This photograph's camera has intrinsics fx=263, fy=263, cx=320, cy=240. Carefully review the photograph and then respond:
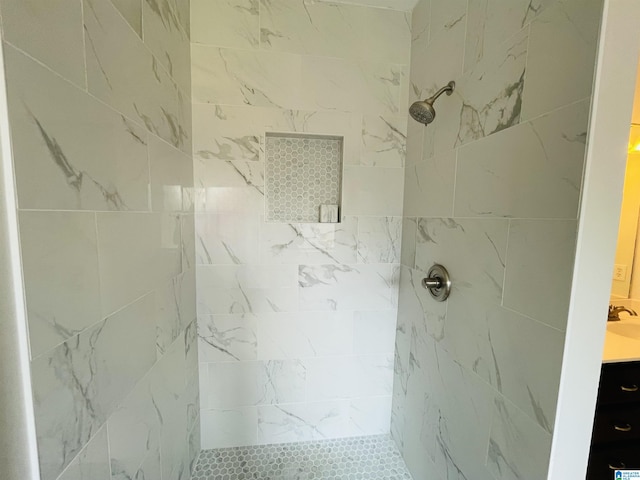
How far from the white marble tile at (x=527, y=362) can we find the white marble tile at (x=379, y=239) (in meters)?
0.67

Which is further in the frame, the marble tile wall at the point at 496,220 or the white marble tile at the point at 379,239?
the white marble tile at the point at 379,239

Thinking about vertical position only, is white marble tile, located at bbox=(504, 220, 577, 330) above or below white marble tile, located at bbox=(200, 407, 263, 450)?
above

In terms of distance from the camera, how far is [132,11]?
2.49 ft

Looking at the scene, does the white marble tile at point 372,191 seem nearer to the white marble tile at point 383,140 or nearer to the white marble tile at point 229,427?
the white marble tile at point 383,140

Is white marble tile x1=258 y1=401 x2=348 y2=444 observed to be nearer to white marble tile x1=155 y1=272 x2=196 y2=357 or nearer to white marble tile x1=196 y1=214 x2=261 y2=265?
white marble tile x1=155 y1=272 x2=196 y2=357

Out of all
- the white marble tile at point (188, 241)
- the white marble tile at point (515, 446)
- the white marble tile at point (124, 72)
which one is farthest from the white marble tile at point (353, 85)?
the white marble tile at point (515, 446)

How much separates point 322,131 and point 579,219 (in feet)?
3.58

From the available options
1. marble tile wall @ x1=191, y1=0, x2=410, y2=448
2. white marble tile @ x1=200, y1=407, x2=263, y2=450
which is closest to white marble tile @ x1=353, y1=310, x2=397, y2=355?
marble tile wall @ x1=191, y1=0, x2=410, y2=448

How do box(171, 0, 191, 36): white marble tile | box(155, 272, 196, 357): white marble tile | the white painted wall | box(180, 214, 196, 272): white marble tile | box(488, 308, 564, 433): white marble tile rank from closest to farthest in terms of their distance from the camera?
the white painted wall < box(488, 308, 564, 433): white marble tile < box(155, 272, 196, 357): white marble tile < box(171, 0, 191, 36): white marble tile < box(180, 214, 196, 272): white marble tile

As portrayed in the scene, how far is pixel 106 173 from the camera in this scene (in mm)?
659

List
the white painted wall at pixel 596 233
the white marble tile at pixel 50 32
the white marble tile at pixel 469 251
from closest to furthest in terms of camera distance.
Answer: the white marble tile at pixel 50 32, the white painted wall at pixel 596 233, the white marble tile at pixel 469 251

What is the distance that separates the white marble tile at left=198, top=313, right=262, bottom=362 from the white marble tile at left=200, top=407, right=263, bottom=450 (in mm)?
308

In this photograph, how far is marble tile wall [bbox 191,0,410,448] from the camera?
4.17ft

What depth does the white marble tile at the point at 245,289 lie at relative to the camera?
135 centimetres
